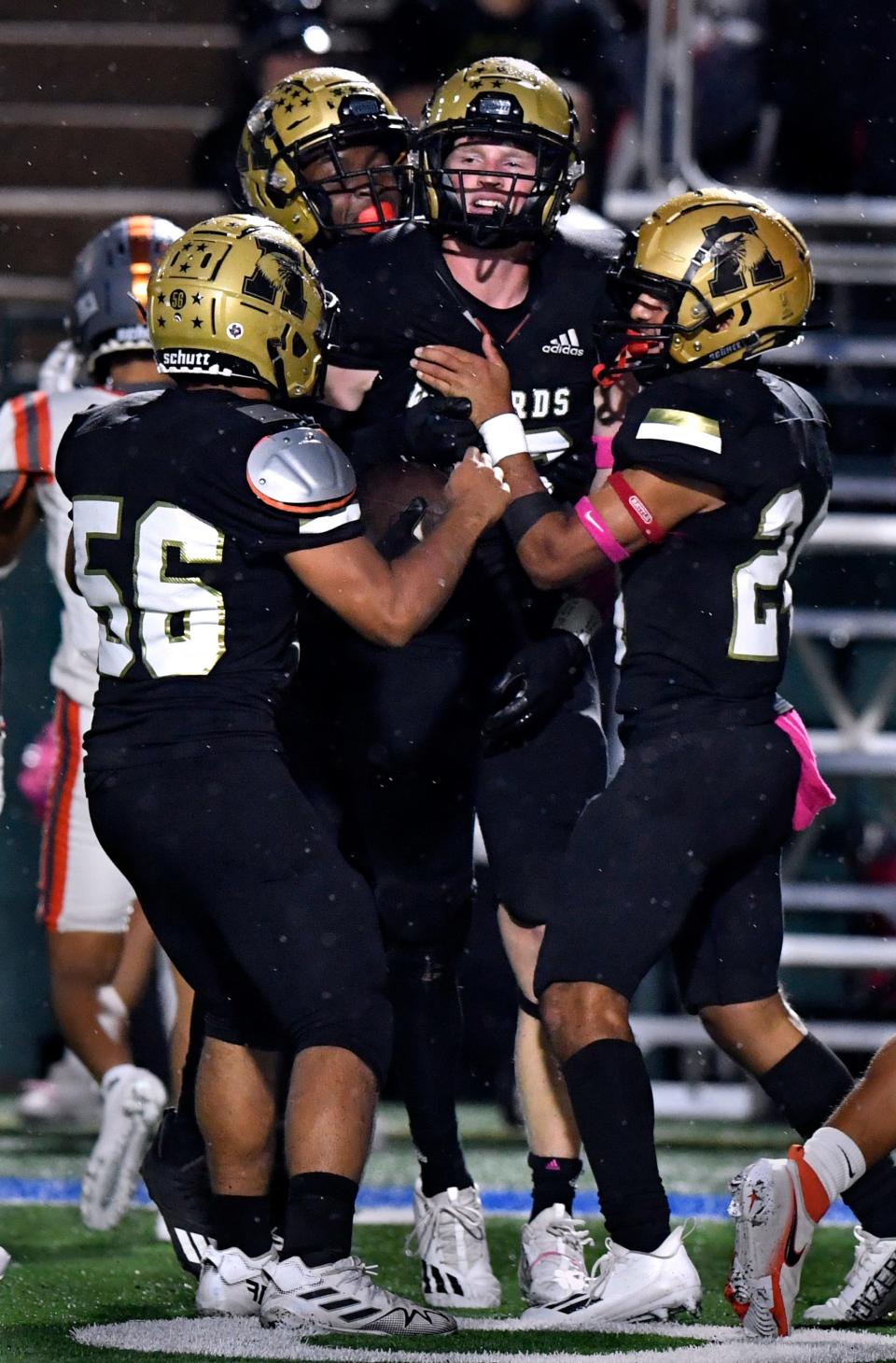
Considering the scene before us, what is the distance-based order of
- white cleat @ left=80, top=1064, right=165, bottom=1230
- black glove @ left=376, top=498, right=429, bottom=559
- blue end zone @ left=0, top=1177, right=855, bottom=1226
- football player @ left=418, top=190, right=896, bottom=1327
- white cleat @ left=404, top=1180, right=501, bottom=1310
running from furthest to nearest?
1. blue end zone @ left=0, top=1177, right=855, bottom=1226
2. white cleat @ left=80, top=1064, right=165, bottom=1230
3. black glove @ left=376, top=498, right=429, bottom=559
4. white cleat @ left=404, top=1180, right=501, bottom=1310
5. football player @ left=418, top=190, right=896, bottom=1327

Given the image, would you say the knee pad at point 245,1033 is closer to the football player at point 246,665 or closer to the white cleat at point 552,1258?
the football player at point 246,665

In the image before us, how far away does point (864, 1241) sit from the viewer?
333cm

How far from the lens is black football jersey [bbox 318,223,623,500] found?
3.65 meters

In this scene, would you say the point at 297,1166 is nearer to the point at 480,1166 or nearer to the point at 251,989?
the point at 251,989

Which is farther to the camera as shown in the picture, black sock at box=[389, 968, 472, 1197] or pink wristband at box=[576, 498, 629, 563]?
black sock at box=[389, 968, 472, 1197]

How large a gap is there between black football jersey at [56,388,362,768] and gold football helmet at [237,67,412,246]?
82 cm

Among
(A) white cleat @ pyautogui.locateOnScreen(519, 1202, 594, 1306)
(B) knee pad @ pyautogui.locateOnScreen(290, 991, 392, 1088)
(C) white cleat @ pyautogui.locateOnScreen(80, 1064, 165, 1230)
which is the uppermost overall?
(B) knee pad @ pyautogui.locateOnScreen(290, 991, 392, 1088)

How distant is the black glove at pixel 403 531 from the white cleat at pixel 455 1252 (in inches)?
43.0

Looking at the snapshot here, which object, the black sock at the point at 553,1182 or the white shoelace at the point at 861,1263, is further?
the black sock at the point at 553,1182

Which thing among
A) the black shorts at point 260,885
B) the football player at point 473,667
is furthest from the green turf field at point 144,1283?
the black shorts at point 260,885

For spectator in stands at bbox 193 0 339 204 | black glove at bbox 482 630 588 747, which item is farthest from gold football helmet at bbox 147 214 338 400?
spectator in stands at bbox 193 0 339 204

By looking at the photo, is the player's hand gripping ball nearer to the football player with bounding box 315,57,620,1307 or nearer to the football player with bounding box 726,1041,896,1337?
the football player with bounding box 315,57,620,1307

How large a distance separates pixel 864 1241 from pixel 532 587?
1.22m

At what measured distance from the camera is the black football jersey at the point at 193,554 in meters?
3.04
